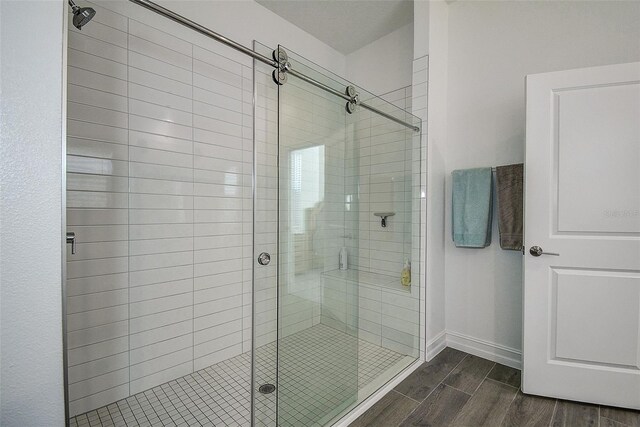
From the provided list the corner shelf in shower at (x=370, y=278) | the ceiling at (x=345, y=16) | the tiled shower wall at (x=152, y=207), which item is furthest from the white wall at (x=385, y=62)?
the corner shelf in shower at (x=370, y=278)

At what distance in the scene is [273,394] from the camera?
4.63ft

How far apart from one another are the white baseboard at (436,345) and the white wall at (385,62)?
2122 millimetres

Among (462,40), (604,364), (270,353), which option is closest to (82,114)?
(270,353)

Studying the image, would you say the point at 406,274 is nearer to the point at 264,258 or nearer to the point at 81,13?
the point at 264,258

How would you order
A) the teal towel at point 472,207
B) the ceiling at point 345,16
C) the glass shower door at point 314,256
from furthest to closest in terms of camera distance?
1. the ceiling at point 345,16
2. the teal towel at point 472,207
3. the glass shower door at point 314,256

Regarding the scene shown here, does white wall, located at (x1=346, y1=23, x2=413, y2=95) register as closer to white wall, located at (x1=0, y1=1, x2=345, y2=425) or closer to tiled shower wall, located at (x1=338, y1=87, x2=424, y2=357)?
tiled shower wall, located at (x1=338, y1=87, x2=424, y2=357)

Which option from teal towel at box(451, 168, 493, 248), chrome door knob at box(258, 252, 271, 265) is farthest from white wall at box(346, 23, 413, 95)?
chrome door knob at box(258, 252, 271, 265)

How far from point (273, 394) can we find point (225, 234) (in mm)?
1144

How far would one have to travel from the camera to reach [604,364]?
5.24 ft

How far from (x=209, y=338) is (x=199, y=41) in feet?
6.80

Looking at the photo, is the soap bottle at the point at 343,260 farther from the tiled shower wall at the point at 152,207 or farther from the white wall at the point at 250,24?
the white wall at the point at 250,24

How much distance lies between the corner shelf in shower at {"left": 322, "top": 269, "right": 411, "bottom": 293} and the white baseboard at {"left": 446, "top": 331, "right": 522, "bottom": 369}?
23.8 inches

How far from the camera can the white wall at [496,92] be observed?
1.83 meters

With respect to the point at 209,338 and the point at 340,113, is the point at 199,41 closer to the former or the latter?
the point at 340,113
